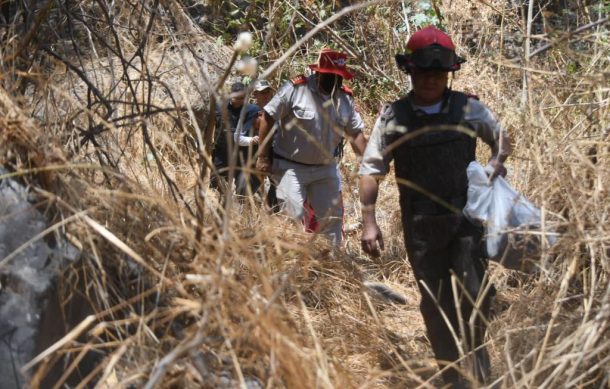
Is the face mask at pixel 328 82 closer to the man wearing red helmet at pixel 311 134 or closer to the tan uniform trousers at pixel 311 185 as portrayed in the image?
→ the man wearing red helmet at pixel 311 134

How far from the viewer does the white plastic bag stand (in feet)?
11.6

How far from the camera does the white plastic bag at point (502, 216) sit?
354 centimetres

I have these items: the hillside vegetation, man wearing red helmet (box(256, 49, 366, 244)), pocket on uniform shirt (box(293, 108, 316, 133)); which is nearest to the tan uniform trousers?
man wearing red helmet (box(256, 49, 366, 244))

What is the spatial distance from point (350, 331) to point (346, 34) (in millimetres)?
6275

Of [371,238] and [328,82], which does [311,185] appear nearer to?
[328,82]

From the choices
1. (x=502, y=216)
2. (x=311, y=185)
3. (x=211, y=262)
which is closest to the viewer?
(x=211, y=262)

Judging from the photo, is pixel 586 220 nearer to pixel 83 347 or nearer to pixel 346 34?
pixel 83 347

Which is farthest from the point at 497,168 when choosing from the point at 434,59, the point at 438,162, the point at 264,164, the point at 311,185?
the point at 264,164

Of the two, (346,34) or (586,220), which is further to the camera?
(346,34)

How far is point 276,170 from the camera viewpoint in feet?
20.2

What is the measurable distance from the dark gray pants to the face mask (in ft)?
5.88

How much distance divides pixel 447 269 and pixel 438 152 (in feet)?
1.82

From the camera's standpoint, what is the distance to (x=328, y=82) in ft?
19.4

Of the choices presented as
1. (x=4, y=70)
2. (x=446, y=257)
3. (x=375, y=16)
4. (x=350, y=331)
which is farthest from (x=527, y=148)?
(x=375, y=16)
